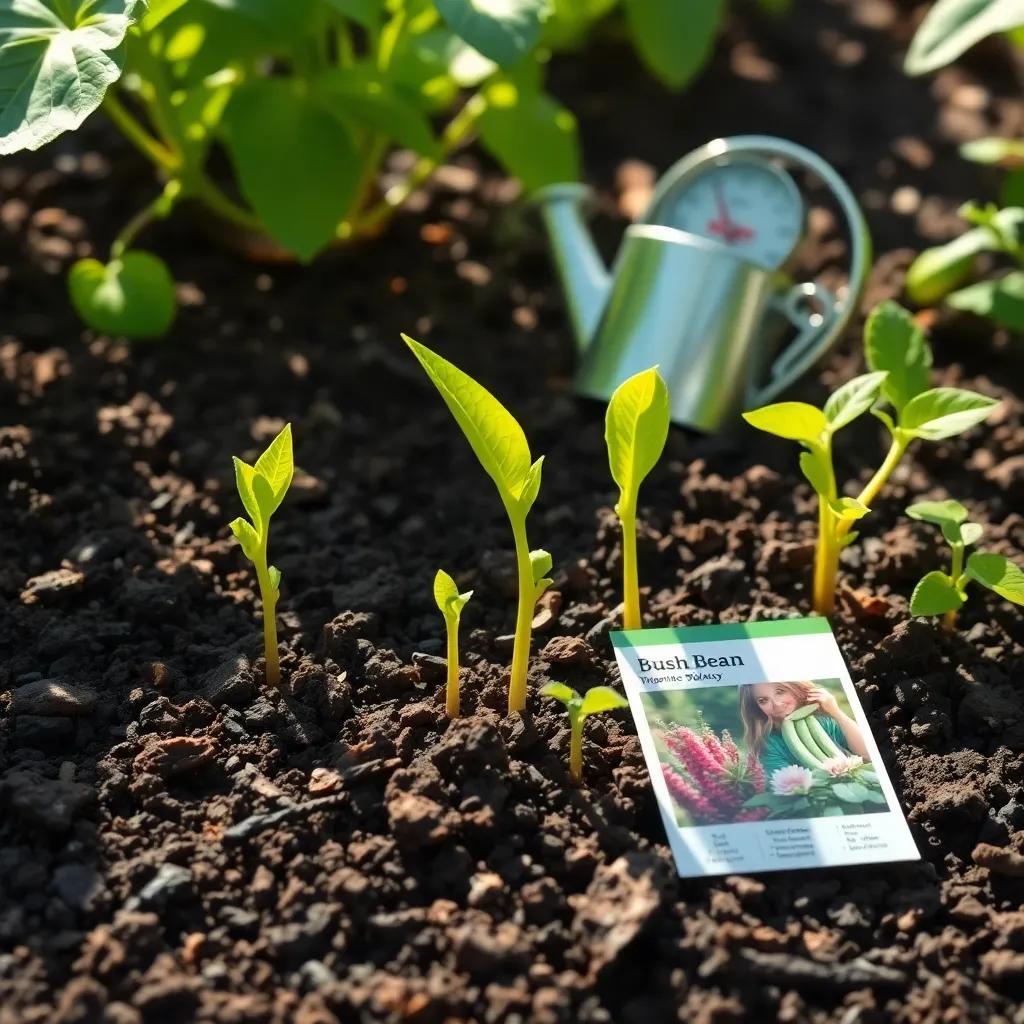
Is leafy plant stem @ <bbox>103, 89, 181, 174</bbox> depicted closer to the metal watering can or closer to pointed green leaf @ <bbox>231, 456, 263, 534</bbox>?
the metal watering can

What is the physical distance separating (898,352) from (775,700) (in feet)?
1.31

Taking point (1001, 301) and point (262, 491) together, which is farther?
point (1001, 301)

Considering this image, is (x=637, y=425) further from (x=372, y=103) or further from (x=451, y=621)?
(x=372, y=103)

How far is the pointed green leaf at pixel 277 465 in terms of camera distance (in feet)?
3.92

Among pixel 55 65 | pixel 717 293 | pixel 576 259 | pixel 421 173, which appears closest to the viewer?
pixel 55 65


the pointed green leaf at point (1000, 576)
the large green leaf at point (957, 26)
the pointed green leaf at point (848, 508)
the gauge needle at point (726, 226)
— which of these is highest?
the large green leaf at point (957, 26)

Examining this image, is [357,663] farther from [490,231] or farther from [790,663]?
[490,231]

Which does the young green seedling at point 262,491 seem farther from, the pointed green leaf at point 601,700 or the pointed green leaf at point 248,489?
the pointed green leaf at point 601,700

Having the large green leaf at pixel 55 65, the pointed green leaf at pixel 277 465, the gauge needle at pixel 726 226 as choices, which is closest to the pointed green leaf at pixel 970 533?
the gauge needle at pixel 726 226

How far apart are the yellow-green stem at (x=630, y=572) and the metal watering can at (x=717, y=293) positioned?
35cm

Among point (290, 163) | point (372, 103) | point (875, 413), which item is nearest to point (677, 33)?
point (372, 103)

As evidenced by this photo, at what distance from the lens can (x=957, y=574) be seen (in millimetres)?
1296

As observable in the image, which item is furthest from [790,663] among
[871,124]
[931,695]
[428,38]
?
[871,124]

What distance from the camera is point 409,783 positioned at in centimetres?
115
